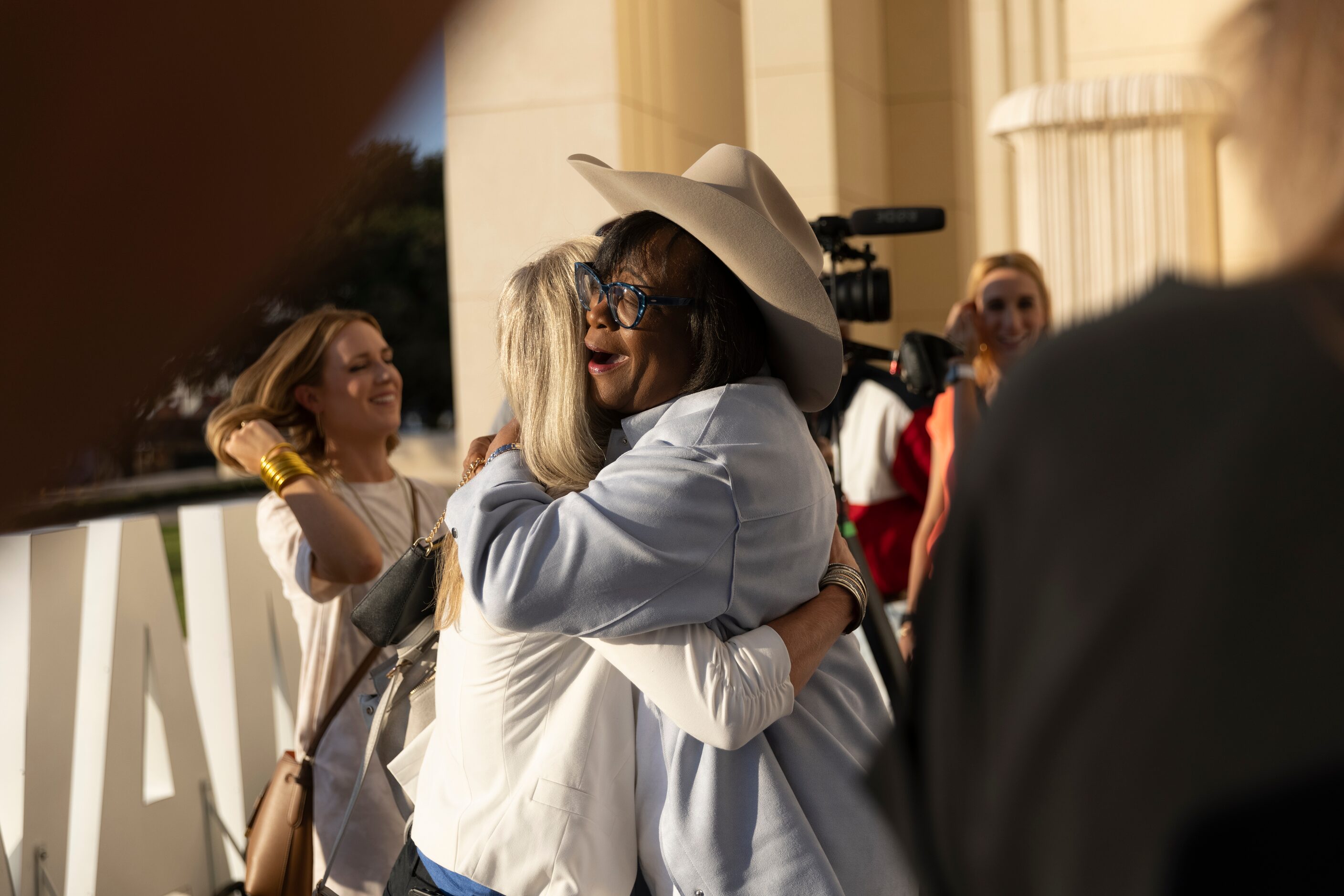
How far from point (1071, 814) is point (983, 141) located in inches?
347

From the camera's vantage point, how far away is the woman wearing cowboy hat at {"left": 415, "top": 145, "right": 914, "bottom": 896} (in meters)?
1.57

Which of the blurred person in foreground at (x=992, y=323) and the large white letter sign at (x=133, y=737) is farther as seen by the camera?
the blurred person in foreground at (x=992, y=323)

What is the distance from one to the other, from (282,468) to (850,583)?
1.64 meters

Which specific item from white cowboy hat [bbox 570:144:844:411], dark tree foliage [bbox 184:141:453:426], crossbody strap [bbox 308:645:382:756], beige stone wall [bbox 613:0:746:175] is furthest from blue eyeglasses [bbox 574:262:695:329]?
dark tree foliage [bbox 184:141:453:426]

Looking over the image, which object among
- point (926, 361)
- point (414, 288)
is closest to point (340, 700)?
point (926, 361)

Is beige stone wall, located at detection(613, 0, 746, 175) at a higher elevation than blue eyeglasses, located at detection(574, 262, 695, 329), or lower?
→ higher

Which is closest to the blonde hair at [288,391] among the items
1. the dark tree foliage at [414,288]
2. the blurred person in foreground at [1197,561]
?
the blurred person in foreground at [1197,561]

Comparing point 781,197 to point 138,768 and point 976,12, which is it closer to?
point 138,768

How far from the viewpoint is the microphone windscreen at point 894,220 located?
3732 mm

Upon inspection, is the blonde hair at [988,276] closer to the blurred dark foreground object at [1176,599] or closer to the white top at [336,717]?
the white top at [336,717]

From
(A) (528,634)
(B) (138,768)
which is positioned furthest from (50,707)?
(A) (528,634)

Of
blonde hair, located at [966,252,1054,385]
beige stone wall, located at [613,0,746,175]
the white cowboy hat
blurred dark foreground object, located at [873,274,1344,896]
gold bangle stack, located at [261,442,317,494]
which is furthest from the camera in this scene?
beige stone wall, located at [613,0,746,175]

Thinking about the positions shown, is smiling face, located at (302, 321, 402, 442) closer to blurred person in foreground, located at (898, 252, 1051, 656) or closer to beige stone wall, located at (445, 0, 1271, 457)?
beige stone wall, located at (445, 0, 1271, 457)

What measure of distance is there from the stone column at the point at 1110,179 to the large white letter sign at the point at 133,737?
508 centimetres
